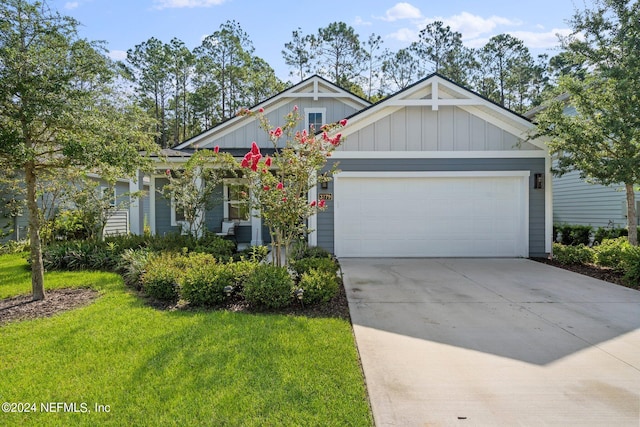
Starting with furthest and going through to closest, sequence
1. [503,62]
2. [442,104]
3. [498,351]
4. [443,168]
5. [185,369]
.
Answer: [503,62] → [443,168] → [442,104] → [498,351] → [185,369]

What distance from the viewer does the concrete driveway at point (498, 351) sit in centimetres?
259

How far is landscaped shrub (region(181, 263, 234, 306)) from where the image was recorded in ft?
16.2

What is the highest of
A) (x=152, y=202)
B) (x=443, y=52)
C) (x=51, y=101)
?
(x=443, y=52)

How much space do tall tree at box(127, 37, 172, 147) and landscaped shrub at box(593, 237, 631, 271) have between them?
25917 mm

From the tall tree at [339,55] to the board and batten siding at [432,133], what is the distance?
59.9 feet

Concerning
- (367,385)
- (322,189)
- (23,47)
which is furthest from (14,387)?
(322,189)

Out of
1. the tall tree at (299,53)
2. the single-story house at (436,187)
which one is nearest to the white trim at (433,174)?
the single-story house at (436,187)

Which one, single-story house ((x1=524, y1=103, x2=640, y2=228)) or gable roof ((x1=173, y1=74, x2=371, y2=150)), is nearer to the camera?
single-story house ((x1=524, y1=103, x2=640, y2=228))

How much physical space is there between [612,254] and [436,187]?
3806mm

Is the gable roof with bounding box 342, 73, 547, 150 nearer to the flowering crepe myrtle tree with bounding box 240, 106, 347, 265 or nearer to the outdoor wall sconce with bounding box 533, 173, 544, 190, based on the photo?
the outdoor wall sconce with bounding box 533, 173, 544, 190

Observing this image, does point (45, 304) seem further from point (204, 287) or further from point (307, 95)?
point (307, 95)

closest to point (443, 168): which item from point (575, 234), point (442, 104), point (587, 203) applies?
point (442, 104)

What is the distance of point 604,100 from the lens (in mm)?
7059

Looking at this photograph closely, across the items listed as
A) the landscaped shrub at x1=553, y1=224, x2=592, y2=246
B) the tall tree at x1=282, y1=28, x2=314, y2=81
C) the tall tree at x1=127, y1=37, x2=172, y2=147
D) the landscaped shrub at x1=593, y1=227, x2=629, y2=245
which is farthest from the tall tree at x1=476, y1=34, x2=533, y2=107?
the tall tree at x1=127, y1=37, x2=172, y2=147
